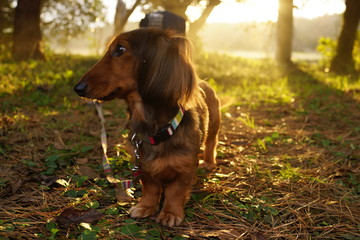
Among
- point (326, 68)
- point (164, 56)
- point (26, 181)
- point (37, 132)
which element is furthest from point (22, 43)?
point (326, 68)

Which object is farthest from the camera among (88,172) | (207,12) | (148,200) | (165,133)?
(207,12)

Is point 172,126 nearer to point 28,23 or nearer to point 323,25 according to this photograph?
point 28,23

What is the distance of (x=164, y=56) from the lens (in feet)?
7.07

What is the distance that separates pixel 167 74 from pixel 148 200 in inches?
36.4

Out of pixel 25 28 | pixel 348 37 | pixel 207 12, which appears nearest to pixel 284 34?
pixel 348 37

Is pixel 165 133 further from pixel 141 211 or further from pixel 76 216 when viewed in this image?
pixel 76 216

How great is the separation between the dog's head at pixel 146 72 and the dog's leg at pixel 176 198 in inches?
21.1

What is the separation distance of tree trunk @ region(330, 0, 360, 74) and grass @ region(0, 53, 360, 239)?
279 inches

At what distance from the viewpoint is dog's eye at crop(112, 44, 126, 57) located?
7.21 feet

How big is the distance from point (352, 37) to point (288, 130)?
9345 millimetres

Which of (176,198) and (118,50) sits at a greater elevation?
(118,50)

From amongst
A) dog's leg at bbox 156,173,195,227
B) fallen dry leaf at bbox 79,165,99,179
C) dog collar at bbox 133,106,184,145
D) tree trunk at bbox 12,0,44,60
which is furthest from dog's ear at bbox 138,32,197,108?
tree trunk at bbox 12,0,44,60

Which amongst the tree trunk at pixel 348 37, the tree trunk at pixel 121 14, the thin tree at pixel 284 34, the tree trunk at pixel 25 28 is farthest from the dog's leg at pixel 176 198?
the thin tree at pixel 284 34

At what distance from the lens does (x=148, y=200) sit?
90.5 inches
